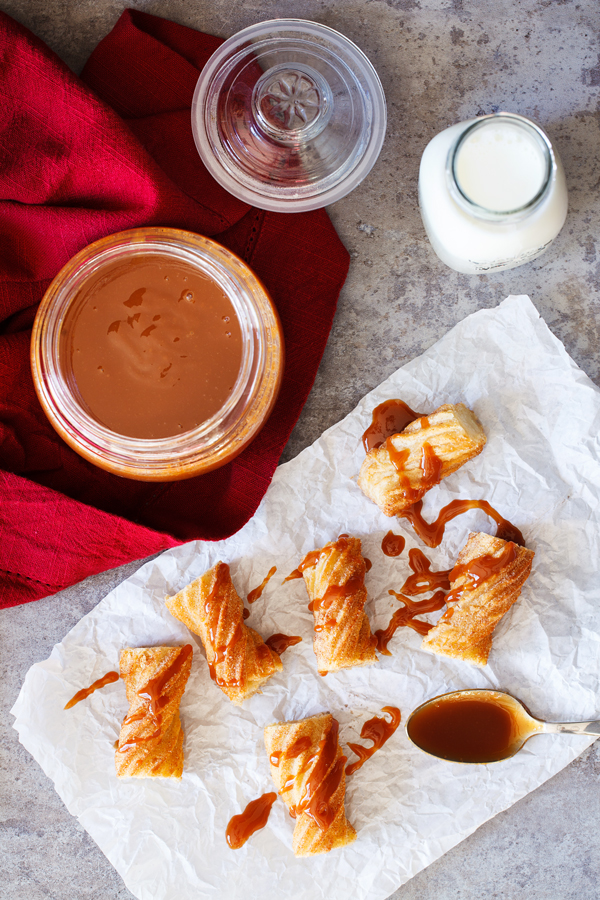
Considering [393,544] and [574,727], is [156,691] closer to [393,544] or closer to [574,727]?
[393,544]

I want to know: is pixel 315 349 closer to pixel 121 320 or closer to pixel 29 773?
pixel 121 320

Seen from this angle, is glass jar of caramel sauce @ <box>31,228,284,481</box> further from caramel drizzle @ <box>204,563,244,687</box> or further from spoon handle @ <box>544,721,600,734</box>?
spoon handle @ <box>544,721,600,734</box>

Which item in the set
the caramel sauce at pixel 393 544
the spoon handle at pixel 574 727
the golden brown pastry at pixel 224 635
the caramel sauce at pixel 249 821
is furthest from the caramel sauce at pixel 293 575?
the spoon handle at pixel 574 727

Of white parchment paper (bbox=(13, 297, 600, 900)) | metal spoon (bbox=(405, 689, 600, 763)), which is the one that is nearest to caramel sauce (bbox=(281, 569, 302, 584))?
white parchment paper (bbox=(13, 297, 600, 900))

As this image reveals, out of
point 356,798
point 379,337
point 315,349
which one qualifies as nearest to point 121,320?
point 315,349

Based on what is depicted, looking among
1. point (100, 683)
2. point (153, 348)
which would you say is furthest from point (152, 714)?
point (153, 348)

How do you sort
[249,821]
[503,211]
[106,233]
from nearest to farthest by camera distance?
1. [503,211]
2. [106,233]
3. [249,821]

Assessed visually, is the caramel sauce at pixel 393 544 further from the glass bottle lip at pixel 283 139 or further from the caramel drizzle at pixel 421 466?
the glass bottle lip at pixel 283 139
